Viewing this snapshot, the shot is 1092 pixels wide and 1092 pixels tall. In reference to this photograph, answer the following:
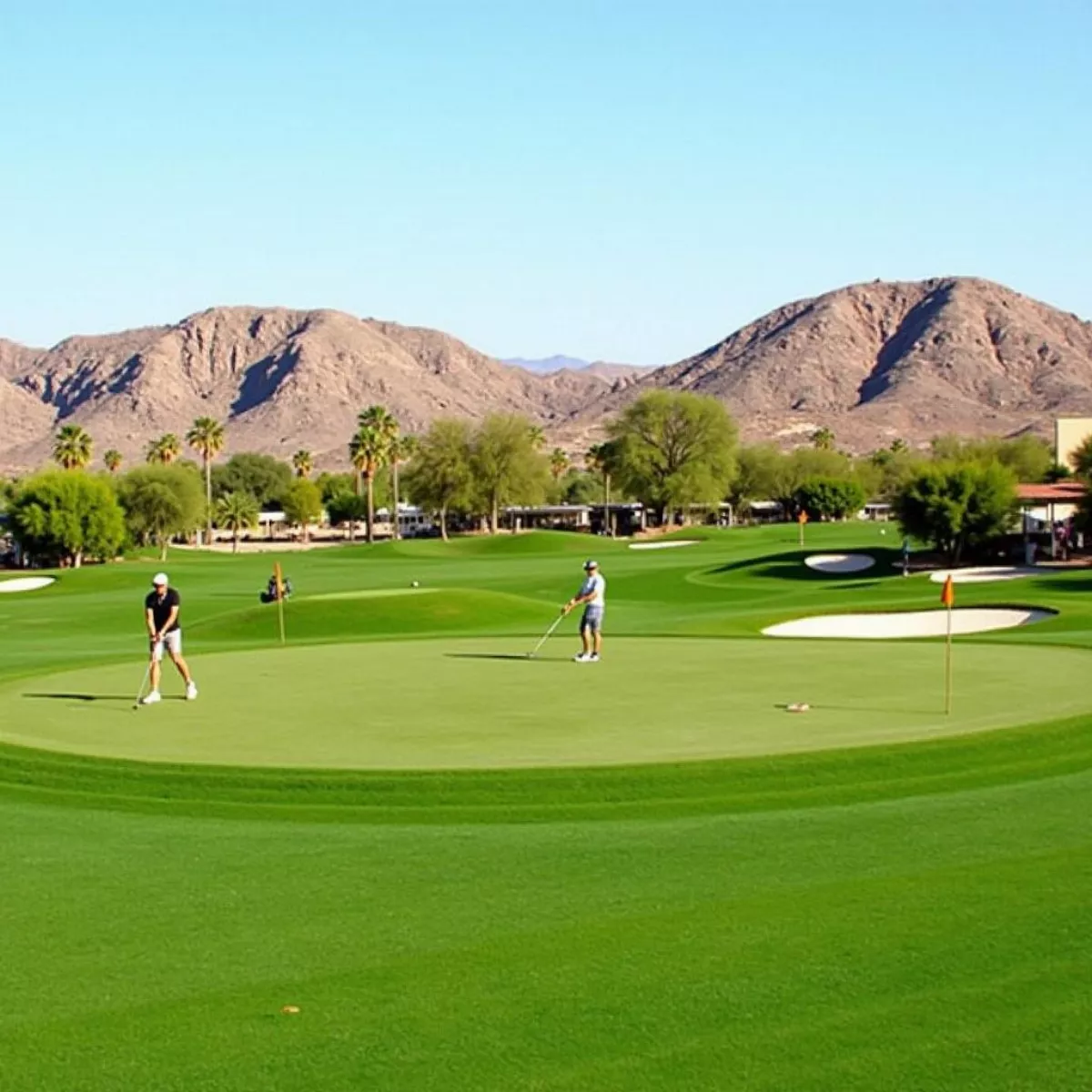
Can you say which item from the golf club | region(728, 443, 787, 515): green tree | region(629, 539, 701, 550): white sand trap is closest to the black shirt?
the golf club

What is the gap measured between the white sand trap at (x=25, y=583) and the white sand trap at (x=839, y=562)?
36999 millimetres

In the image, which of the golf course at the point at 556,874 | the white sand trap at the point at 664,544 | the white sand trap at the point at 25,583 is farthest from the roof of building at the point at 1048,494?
the white sand trap at the point at 25,583

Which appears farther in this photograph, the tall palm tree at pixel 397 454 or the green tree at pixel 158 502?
the tall palm tree at pixel 397 454

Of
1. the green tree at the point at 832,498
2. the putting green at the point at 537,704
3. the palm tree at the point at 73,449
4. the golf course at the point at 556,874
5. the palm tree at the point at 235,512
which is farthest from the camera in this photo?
the palm tree at the point at 235,512

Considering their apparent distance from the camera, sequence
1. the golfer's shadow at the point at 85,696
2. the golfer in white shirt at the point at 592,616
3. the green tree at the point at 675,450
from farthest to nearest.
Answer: the green tree at the point at 675,450, the golfer in white shirt at the point at 592,616, the golfer's shadow at the point at 85,696

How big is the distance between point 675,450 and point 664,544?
108 feet

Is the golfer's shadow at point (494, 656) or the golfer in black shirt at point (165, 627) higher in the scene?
the golfer in black shirt at point (165, 627)

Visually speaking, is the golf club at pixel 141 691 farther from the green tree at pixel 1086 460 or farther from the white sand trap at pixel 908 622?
the green tree at pixel 1086 460

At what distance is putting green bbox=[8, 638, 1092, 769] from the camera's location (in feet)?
54.7

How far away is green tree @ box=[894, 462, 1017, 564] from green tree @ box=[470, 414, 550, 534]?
251ft

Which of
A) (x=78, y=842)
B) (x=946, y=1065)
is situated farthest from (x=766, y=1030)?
(x=78, y=842)

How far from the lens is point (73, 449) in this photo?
145 metres

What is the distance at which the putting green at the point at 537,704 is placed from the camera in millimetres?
16688

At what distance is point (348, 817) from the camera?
14.4 metres
